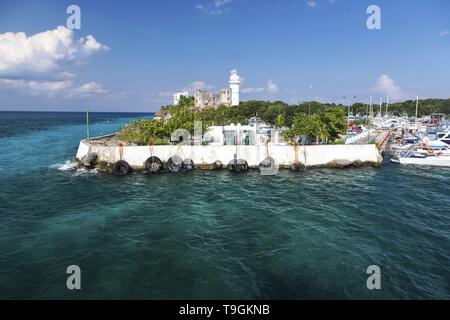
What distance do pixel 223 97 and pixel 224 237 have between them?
168 m

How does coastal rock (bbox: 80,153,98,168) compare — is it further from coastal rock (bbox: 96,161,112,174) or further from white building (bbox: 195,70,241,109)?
white building (bbox: 195,70,241,109)

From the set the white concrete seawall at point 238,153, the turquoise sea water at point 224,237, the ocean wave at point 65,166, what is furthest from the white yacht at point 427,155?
the ocean wave at point 65,166

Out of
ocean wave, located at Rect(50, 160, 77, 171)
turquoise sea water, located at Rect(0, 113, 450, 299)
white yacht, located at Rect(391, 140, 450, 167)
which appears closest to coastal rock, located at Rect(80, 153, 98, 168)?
ocean wave, located at Rect(50, 160, 77, 171)

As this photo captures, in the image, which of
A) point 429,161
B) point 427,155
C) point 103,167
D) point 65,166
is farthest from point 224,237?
point 427,155

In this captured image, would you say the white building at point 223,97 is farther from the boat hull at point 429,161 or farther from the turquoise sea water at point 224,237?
the turquoise sea water at point 224,237

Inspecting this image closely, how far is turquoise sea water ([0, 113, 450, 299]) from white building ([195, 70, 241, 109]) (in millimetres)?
140486

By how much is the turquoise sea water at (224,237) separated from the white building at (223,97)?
5531 inches

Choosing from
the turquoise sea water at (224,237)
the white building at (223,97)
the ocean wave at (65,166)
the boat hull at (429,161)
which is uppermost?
the white building at (223,97)

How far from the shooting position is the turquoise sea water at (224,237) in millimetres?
16172

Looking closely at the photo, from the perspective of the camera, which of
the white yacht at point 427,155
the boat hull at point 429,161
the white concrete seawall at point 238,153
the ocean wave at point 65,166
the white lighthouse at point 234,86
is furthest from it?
the white lighthouse at point 234,86

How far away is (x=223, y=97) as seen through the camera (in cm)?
18275

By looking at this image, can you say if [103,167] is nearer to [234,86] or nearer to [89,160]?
[89,160]
